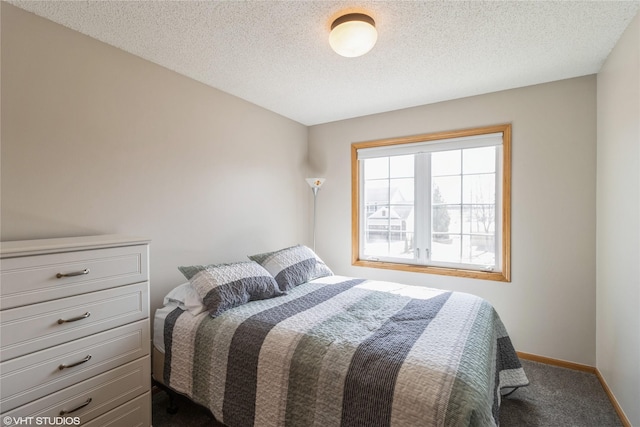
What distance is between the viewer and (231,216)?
284cm

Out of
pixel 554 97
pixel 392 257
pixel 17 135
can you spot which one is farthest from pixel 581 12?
pixel 17 135

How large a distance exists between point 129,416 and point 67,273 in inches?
35.9

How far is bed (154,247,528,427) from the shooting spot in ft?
3.99

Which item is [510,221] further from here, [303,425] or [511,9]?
[303,425]

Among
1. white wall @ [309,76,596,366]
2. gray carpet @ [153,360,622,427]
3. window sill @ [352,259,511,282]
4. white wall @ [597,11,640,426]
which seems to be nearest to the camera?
white wall @ [597,11,640,426]

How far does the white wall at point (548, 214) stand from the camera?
7.98 ft

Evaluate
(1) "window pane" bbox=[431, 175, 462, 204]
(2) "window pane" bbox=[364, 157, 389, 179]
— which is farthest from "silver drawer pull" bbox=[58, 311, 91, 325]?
(1) "window pane" bbox=[431, 175, 462, 204]

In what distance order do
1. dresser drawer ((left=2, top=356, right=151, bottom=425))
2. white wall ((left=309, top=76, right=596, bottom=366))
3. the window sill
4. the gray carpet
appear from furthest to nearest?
the window sill, white wall ((left=309, top=76, right=596, bottom=366)), the gray carpet, dresser drawer ((left=2, top=356, right=151, bottom=425))

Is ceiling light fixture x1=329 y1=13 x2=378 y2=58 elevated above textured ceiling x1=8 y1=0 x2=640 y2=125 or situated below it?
below

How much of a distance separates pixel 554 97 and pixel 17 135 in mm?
3825

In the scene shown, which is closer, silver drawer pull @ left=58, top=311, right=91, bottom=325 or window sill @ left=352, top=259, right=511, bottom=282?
silver drawer pull @ left=58, top=311, right=91, bottom=325

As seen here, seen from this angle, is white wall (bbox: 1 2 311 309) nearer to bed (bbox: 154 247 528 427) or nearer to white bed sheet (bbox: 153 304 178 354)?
white bed sheet (bbox: 153 304 178 354)

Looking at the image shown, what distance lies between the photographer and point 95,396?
154 cm

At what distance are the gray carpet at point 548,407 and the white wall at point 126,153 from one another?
0.82 metres
